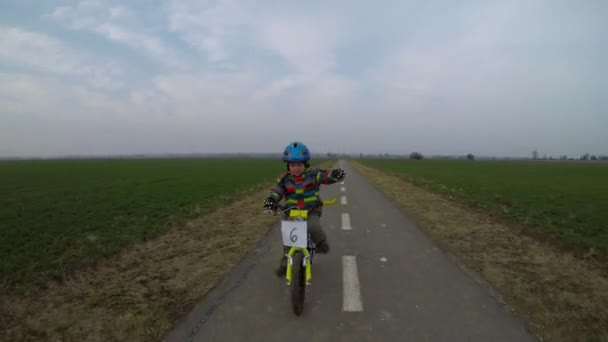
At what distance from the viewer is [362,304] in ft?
11.9

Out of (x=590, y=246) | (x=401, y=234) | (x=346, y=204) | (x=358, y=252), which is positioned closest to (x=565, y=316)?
(x=358, y=252)

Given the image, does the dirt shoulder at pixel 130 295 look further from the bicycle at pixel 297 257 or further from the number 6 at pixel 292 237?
the number 6 at pixel 292 237

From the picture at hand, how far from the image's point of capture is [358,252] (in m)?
5.66

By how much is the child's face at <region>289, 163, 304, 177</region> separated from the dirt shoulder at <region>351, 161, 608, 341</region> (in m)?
3.15

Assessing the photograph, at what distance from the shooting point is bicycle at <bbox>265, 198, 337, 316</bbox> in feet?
11.1

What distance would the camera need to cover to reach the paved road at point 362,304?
3048mm

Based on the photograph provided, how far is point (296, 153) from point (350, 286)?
82.5 inches

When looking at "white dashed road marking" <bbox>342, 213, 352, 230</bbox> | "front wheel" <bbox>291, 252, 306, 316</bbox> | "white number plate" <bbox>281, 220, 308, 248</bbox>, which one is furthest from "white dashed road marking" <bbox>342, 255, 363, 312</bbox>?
"white dashed road marking" <bbox>342, 213, 352, 230</bbox>

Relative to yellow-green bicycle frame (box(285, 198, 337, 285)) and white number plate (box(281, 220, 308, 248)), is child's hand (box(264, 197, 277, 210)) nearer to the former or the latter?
yellow-green bicycle frame (box(285, 198, 337, 285))

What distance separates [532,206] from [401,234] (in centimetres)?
819

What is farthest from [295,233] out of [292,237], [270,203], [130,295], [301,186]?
[130,295]

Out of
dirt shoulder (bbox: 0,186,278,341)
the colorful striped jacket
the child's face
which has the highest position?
the child's face

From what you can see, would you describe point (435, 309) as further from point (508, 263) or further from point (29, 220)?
point (29, 220)

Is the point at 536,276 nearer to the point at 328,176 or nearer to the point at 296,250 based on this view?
the point at 328,176
